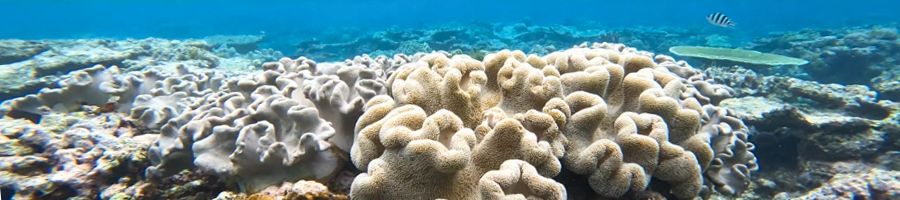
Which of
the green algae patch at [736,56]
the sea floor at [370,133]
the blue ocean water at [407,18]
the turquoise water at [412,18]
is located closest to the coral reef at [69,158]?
the sea floor at [370,133]

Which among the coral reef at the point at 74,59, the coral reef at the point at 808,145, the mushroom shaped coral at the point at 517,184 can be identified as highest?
the mushroom shaped coral at the point at 517,184

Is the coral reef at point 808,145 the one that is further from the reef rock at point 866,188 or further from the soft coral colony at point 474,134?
the soft coral colony at point 474,134

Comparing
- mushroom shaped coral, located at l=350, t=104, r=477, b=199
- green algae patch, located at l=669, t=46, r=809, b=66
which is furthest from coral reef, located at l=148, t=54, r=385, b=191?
green algae patch, located at l=669, t=46, r=809, b=66

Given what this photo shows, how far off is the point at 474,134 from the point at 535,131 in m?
0.32

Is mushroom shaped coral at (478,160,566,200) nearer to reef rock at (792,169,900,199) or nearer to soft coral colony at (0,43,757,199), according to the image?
soft coral colony at (0,43,757,199)

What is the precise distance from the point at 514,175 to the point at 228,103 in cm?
197

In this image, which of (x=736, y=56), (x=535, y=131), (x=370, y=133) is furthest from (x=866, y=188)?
(x=736, y=56)

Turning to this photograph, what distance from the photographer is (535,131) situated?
2.16 meters

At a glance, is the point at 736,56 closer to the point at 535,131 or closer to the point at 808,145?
the point at 808,145

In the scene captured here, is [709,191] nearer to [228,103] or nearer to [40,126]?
[228,103]

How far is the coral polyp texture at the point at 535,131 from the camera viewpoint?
1.89m

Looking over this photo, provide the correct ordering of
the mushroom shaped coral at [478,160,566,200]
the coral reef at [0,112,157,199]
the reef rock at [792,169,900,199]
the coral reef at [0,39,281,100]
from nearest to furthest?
the mushroom shaped coral at [478,160,566,200] < the coral reef at [0,112,157,199] < the reef rock at [792,169,900,199] < the coral reef at [0,39,281,100]

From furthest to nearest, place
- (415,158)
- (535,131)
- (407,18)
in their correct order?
(407,18), (535,131), (415,158)

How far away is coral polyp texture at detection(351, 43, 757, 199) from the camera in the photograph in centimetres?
189
